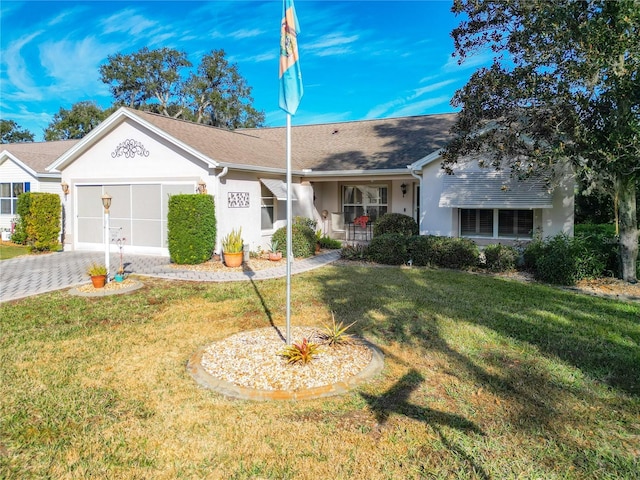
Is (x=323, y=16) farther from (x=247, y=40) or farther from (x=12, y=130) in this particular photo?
(x=12, y=130)

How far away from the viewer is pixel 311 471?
3363 millimetres

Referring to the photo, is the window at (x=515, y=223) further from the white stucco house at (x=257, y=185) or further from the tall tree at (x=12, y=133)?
the tall tree at (x=12, y=133)

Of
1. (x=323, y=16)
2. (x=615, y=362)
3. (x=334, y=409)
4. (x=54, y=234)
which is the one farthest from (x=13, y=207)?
(x=615, y=362)

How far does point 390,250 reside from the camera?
13328 millimetres

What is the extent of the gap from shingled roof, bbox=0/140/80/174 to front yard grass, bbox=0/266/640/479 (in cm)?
1514

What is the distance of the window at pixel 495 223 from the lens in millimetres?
13570

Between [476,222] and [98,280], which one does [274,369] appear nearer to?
[98,280]

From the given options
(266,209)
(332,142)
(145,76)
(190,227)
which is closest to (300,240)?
(266,209)

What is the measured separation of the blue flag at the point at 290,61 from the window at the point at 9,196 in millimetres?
20475

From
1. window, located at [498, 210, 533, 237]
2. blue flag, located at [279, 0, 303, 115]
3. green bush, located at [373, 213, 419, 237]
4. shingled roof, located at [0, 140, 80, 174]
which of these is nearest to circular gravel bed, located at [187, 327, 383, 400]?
blue flag, located at [279, 0, 303, 115]

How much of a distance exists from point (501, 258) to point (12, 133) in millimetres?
59544

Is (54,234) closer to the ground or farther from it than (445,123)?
closer to the ground

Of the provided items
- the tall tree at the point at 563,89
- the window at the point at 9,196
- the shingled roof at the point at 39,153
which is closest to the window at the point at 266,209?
the tall tree at the point at 563,89

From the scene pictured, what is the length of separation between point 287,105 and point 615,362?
5.48 metres
